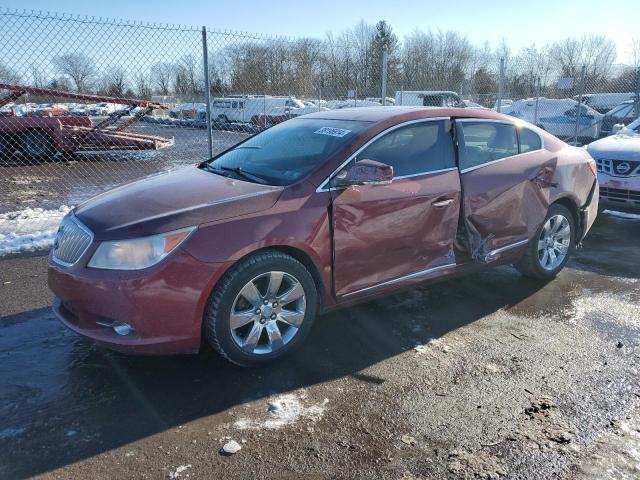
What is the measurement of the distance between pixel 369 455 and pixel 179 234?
160 cm

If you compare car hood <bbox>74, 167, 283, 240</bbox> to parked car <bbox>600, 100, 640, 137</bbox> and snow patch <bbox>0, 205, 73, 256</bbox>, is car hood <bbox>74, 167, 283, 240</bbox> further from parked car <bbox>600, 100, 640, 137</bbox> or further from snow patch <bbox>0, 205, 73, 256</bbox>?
parked car <bbox>600, 100, 640, 137</bbox>

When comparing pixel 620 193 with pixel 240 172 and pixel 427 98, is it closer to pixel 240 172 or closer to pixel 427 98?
pixel 240 172

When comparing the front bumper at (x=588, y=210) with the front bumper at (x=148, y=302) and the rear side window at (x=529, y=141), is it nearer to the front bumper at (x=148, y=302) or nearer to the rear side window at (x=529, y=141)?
the rear side window at (x=529, y=141)

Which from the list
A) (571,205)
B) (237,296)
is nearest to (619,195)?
(571,205)

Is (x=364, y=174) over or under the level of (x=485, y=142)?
under

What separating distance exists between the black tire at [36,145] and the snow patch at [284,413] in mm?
12524

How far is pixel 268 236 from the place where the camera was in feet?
10.8

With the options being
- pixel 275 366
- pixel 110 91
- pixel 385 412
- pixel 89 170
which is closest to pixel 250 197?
pixel 275 366

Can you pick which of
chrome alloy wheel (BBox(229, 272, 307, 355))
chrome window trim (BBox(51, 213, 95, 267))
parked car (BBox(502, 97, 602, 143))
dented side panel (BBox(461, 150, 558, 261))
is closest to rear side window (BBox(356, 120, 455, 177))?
dented side panel (BBox(461, 150, 558, 261))

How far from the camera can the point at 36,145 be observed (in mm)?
13469

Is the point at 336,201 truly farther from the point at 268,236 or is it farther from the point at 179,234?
the point at 179,234

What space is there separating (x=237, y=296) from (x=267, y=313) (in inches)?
10.3

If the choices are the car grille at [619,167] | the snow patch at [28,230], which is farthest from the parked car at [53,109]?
the car grille at [619,167]

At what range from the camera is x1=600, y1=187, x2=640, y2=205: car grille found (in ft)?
22.7
